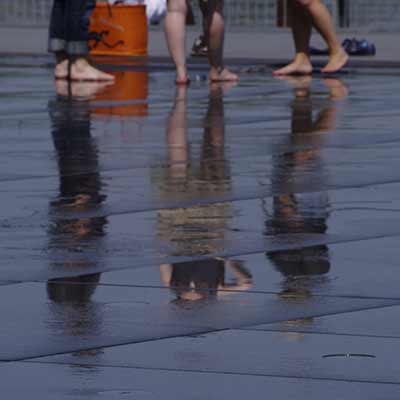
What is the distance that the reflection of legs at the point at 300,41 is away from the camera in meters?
16.3

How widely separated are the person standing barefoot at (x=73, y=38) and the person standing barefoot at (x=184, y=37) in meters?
0.79

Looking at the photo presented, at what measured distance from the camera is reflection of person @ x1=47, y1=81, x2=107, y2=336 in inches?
223

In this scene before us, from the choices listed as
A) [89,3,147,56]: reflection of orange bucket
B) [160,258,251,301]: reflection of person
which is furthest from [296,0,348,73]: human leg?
[160,258,251,301]: reflection of person

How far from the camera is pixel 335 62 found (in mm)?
16500

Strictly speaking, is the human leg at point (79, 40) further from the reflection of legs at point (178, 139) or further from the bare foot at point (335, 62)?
the bare foot at point (335, 62)

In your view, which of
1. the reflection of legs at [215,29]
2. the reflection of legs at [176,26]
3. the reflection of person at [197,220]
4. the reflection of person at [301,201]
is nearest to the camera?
the reflection of person at [197,220]

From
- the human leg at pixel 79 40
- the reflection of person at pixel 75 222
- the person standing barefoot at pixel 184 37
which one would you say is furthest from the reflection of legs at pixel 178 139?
the human leg at pixel 79 40

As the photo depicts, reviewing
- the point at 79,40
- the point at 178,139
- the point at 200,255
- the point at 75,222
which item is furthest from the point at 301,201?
the point at 79,40

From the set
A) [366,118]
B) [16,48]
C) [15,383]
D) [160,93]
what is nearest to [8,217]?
[15,383]

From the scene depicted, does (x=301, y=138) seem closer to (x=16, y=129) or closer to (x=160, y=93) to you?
(x=16, y=129)

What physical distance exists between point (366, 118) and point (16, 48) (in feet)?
31.0

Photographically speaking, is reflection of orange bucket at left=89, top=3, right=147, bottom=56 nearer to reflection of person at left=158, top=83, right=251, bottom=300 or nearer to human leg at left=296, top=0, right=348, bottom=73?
human leg at left=296, top=0, right=348, bottom=73

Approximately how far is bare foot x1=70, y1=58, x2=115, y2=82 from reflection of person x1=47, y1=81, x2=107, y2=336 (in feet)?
7.49

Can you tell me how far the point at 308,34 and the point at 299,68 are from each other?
12.7 inches
